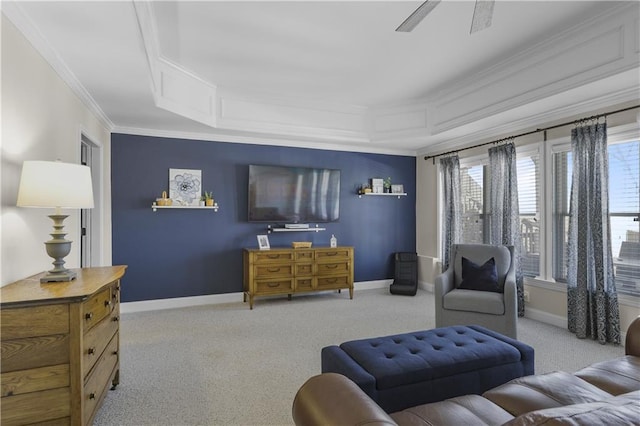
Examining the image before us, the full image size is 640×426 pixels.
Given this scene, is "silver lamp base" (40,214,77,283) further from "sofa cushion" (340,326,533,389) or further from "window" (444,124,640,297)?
"window" (444,124,640,297)

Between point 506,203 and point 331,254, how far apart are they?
2492mm

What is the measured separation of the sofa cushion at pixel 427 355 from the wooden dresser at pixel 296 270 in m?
2.75

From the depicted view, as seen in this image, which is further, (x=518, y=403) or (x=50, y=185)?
(x=50, y=185)

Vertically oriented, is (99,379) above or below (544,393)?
below

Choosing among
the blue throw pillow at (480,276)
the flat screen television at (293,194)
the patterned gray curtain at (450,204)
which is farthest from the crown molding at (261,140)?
the blue throw pillow at (480,276)

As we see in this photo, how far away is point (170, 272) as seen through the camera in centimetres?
498

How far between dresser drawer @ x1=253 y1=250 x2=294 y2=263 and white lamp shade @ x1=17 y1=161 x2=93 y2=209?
9.62 ft

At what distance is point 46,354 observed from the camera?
1.72m

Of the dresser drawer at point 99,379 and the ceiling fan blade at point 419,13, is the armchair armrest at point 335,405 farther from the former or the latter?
the ceiling fan blade at point 419,13

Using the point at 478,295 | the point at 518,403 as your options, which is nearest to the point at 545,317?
the point at 478,295

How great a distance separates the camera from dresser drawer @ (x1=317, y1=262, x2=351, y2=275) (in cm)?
532

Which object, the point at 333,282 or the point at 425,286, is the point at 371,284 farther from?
the point at 333,282

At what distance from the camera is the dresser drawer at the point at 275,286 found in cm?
495

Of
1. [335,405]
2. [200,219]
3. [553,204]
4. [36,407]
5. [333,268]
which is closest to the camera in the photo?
[335,405]
